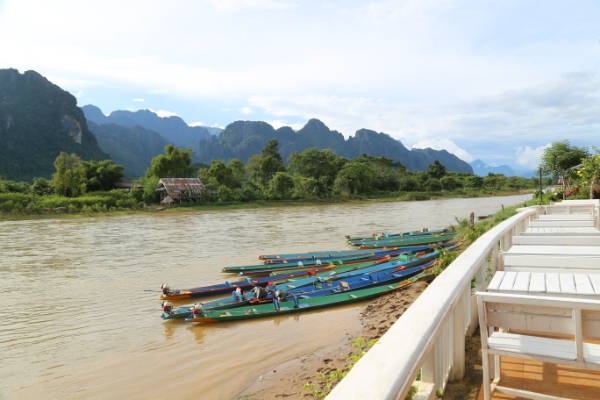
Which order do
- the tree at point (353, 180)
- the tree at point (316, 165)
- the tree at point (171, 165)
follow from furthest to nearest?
the tree at point (316, 165), the tree at point (353, 180), the tree at point (171, 165)

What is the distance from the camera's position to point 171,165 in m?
58.1

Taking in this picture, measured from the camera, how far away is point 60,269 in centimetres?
1661

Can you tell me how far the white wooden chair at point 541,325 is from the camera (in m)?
1.92

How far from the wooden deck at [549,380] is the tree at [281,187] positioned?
1977 inches

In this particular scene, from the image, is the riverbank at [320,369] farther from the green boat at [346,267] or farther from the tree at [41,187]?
the tree at [41,187]

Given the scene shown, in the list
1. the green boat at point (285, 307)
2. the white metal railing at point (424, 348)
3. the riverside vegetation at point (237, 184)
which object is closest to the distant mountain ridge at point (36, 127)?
the riverside vegetation at point (237, 184)

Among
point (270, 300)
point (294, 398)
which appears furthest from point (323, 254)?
point (294, 398)

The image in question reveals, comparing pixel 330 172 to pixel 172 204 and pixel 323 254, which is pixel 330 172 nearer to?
pixel 172 204

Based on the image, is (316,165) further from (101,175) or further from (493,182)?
(493,182)

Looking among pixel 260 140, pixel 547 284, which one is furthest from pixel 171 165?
pixel 260 140

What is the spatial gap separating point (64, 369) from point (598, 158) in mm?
12987

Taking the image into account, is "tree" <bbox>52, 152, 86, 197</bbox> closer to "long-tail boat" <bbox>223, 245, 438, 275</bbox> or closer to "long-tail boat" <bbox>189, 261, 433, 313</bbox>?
"long-tail boat" <bbox>223, 245, 438, 275</bbox>

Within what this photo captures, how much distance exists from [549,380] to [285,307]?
7.20 metres

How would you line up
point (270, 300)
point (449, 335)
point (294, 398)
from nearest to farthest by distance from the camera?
point (449, 335)
point (294, 398)
point (270, 300)
